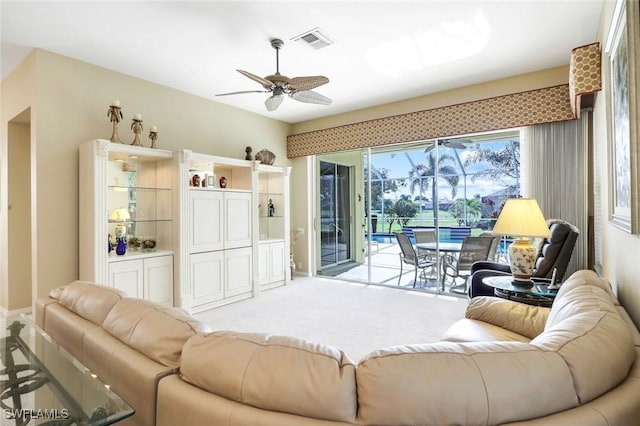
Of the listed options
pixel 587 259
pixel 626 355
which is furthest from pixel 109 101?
pixel 587 259

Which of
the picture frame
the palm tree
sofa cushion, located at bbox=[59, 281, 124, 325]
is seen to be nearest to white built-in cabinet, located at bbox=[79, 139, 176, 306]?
sofa cushion, located at bbox=[59, 281, 124, 325]

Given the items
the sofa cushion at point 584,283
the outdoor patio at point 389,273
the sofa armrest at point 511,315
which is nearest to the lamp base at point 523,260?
the sofa armrest at point 511,315

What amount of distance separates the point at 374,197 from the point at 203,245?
2.90 m

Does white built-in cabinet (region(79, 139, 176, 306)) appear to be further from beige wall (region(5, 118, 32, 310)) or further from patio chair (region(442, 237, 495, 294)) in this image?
patio chair (region(442, 237, 495, 294))

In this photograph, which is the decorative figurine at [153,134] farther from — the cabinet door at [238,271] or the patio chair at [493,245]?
the patio chair at [493,245]

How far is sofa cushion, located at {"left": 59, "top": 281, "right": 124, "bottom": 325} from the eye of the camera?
4.75 ft

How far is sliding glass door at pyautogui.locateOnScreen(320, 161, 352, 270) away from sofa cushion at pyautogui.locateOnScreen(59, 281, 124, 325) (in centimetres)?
501

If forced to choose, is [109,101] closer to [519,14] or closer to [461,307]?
[519,14]

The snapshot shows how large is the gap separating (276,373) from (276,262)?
15.5 ft

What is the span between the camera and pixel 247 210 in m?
4.96

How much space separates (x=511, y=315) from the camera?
83.8 inches

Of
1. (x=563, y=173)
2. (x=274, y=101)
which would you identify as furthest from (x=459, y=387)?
(x=563, y=173)

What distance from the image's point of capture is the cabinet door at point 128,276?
358cm

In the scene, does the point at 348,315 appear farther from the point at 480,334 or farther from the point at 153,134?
the point at 153,134
